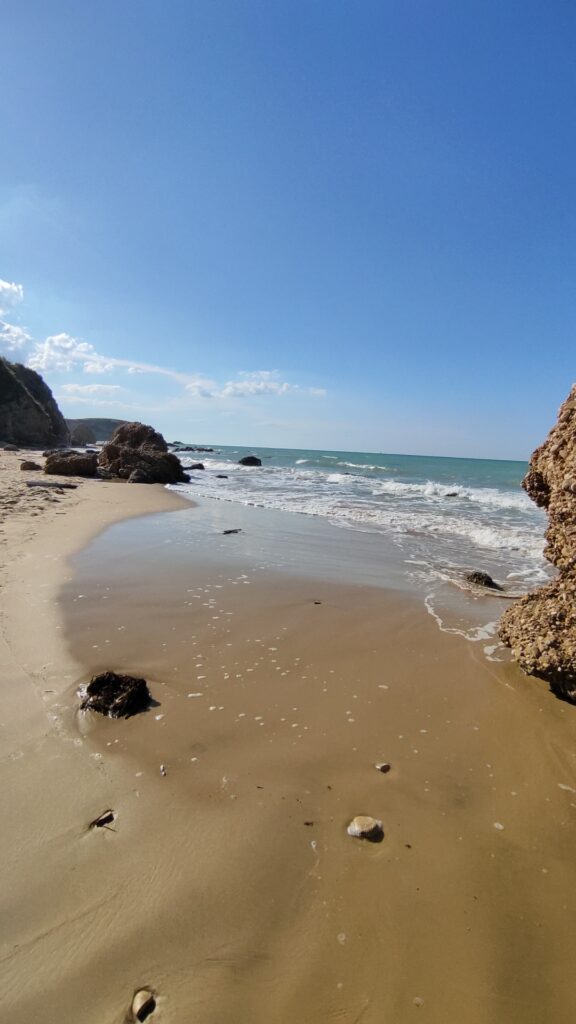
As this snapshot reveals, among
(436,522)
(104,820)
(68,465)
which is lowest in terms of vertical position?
(104,820)

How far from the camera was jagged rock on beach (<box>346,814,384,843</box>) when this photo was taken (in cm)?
217

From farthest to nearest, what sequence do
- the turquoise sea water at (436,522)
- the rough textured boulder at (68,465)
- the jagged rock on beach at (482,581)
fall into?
the rough textured boulder at (68,465) → the turquoise sea water at (436,522) → the jagged rock on beach at (482,581)

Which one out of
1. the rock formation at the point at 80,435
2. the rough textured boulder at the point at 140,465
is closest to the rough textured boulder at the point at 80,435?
the rock formation at the point at 80,435

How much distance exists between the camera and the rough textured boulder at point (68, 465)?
19953 millimetres

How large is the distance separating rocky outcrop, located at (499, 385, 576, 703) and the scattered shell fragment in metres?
3.17

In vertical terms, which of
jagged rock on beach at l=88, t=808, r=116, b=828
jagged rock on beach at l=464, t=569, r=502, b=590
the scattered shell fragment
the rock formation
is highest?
the rock formation

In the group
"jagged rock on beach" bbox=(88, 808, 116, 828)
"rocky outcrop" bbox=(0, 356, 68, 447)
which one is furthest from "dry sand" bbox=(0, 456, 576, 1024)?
"rocky outcrop" bbox=(0, 356, 68, 447)

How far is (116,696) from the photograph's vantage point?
317cm

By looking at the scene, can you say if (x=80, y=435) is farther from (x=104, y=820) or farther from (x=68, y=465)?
(x=104, y=820)

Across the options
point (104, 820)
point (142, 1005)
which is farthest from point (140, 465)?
point (142, 1005)

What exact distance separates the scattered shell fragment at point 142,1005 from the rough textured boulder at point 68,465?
68.6 feet

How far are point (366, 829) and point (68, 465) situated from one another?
2082cm

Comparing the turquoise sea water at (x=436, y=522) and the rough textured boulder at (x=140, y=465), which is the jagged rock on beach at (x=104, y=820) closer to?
the turquoise sea water at (x=436, y=522)

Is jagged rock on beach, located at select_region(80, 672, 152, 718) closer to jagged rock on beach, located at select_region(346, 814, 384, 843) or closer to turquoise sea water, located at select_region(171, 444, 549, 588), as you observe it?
jagged rock on beach, located at select_region(346, 814, 384, 843)
